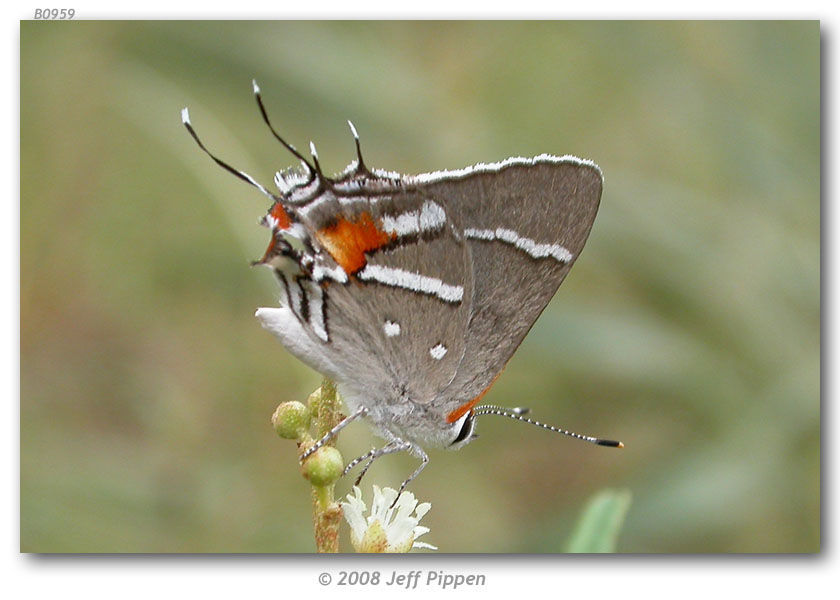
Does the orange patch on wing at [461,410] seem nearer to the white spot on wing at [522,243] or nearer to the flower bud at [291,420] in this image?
the white spot on wing at [522,243]

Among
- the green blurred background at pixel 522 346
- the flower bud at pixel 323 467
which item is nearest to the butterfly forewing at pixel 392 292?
the flower bud at pixel 323 467

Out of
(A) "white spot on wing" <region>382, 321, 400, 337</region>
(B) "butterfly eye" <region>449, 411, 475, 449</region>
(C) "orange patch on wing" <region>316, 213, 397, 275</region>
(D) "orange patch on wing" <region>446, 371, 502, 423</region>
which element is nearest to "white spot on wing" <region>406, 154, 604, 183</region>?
(C) "orange patch on wing" <region>316, 213, 397, 275</region>

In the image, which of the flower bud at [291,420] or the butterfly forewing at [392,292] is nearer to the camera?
the flower bud at [291,420]

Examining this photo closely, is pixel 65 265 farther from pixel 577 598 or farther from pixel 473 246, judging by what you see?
pixel 577 598

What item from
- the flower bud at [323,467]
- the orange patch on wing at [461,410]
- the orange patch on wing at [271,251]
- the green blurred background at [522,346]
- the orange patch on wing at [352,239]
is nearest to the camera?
the flower bud at [323,467]

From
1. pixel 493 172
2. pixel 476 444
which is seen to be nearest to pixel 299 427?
pixel 493 172

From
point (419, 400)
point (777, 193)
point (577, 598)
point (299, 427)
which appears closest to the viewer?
point (299, 427)
